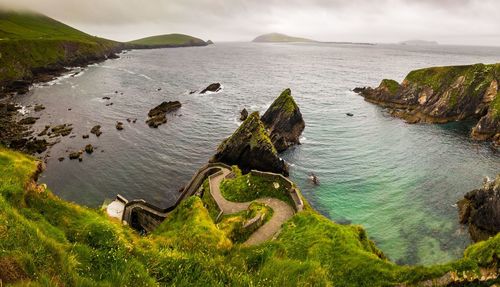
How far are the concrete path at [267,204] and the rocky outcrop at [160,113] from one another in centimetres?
4483

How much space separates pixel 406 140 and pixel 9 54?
14768 cm

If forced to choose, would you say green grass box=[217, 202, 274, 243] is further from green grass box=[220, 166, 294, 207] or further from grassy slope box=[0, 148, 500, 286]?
green grass box=[220, 166, 294, 207]

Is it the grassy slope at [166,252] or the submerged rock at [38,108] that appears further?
the submerged rock at [38,108]

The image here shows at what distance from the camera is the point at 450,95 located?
97062 millimetres

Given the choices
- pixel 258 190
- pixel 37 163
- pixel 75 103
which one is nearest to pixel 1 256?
pixel 37 163

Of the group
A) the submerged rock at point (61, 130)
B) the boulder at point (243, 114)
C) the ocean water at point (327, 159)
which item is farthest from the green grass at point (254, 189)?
the submerged rock at point (61, 130)

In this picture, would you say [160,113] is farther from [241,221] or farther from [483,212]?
[483,212]

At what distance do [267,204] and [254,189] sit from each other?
3483 mm

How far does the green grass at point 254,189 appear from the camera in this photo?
42.6 m

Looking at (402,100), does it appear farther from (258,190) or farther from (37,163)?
(37,163)

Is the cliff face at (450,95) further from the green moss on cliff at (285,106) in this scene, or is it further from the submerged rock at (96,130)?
the submerged rock at (96,130)

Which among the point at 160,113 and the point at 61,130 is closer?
the point at 61,130

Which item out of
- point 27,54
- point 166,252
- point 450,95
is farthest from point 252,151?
point 27,54

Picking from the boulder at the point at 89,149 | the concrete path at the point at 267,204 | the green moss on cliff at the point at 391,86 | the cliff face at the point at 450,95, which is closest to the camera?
the concrete path at the point at 267,204
